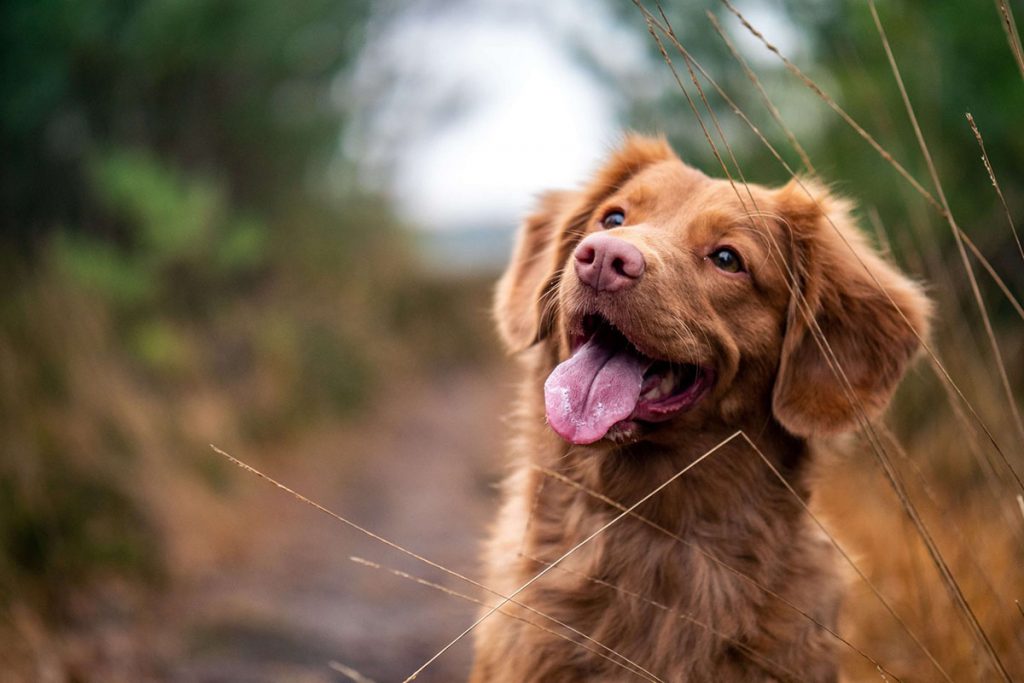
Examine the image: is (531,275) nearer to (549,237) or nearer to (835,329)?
(549,237)

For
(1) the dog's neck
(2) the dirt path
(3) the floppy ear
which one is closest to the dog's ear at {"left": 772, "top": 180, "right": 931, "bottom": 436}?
(1) the dog's neck

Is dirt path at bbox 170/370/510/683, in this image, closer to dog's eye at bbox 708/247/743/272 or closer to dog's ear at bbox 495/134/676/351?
dog's ear at bbox 495/134/676/351

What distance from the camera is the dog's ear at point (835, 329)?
96.3 inches

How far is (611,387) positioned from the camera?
90.1 inches

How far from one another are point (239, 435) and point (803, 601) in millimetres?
4435

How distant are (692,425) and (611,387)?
0.31 m

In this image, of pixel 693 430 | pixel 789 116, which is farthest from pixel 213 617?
pixel 789 116

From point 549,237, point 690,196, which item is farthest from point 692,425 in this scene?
point 549,237

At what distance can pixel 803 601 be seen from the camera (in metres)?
2.43

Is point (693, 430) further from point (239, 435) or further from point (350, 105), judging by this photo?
point (350, 105)

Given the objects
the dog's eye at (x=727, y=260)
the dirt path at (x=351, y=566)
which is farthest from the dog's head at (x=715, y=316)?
the dirt path at (x=351, y=566)

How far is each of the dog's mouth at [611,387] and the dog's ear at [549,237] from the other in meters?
0.39

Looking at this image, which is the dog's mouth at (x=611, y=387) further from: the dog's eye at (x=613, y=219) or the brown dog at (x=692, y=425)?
the dog's eye at (x=613, y=219)

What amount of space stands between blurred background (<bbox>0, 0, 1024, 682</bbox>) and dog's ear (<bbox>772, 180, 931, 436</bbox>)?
0.67 feet
